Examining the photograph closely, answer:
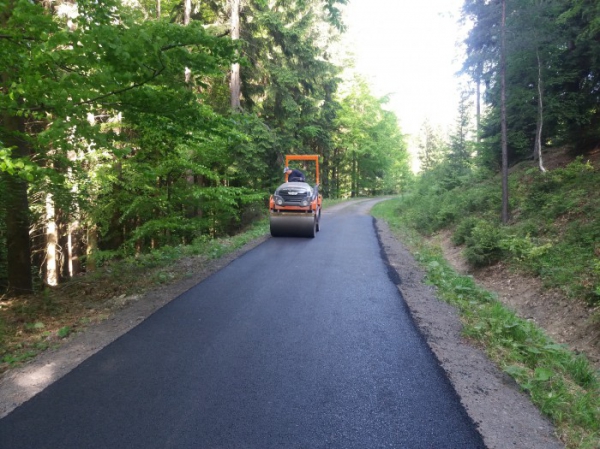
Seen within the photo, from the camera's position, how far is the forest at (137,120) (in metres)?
4.58

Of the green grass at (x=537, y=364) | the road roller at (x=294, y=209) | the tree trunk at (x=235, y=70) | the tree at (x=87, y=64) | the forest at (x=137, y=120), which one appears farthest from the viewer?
the tree trunk at (x=235, y=70)

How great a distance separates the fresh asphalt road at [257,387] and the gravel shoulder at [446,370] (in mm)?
156

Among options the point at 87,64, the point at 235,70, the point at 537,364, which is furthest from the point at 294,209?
Answer: the point at 537,364

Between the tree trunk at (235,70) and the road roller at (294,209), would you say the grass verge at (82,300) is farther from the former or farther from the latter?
the tree trunk at (235,70)

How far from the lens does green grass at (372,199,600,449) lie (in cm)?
327

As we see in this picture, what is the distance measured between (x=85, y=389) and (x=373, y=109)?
3878cm

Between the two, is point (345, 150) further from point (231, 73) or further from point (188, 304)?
point (188, 304)

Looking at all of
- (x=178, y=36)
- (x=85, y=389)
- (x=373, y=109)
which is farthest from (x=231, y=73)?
(x=373, y=109)

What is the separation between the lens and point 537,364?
15.1 ft

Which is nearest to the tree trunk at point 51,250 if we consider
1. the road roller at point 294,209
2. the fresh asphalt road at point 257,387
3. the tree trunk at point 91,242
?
the tree trunk at point 91,242

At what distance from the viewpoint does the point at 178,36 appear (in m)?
4.65

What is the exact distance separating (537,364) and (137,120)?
265 inches

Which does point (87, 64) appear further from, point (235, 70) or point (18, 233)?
point (235, 70)

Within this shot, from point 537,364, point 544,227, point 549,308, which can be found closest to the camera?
point 537,364
